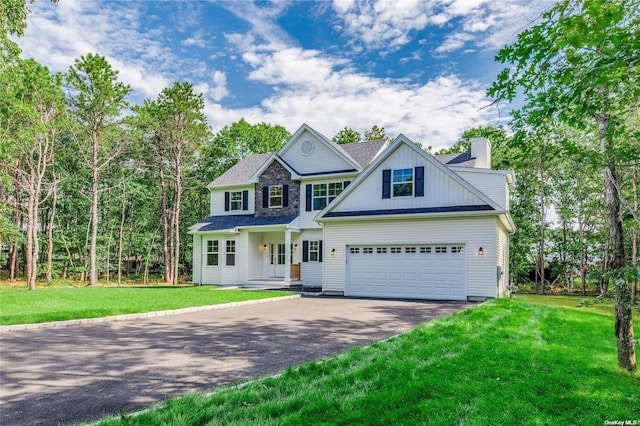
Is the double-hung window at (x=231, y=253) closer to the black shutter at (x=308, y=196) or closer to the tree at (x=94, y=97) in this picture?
the black shutter at (x=308, y=196)

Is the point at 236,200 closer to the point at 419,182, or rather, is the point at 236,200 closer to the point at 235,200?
the point at 235,200

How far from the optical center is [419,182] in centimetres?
1606

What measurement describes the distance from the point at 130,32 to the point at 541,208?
25.8m

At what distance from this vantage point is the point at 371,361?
5.27 meters

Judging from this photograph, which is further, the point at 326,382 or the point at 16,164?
the point at 16,164

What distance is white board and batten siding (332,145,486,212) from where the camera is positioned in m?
15.3

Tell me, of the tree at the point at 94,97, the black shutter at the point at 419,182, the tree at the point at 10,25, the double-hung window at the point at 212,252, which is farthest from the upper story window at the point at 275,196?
the tree at the point at 10,25

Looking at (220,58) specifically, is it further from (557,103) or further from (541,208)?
(541,208)

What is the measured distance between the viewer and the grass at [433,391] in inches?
138

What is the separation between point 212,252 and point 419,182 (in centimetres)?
1254

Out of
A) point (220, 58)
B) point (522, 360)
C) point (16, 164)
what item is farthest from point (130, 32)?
point (522, 360)

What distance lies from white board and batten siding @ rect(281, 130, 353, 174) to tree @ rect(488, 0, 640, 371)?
53.3ft

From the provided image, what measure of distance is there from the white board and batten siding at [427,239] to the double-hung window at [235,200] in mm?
7989

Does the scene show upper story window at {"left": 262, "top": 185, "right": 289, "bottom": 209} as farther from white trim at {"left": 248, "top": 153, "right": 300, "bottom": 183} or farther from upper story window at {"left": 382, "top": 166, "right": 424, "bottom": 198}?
upper story window at {"left": 382, "top": 166, "right": 424, "bottom": 198}
